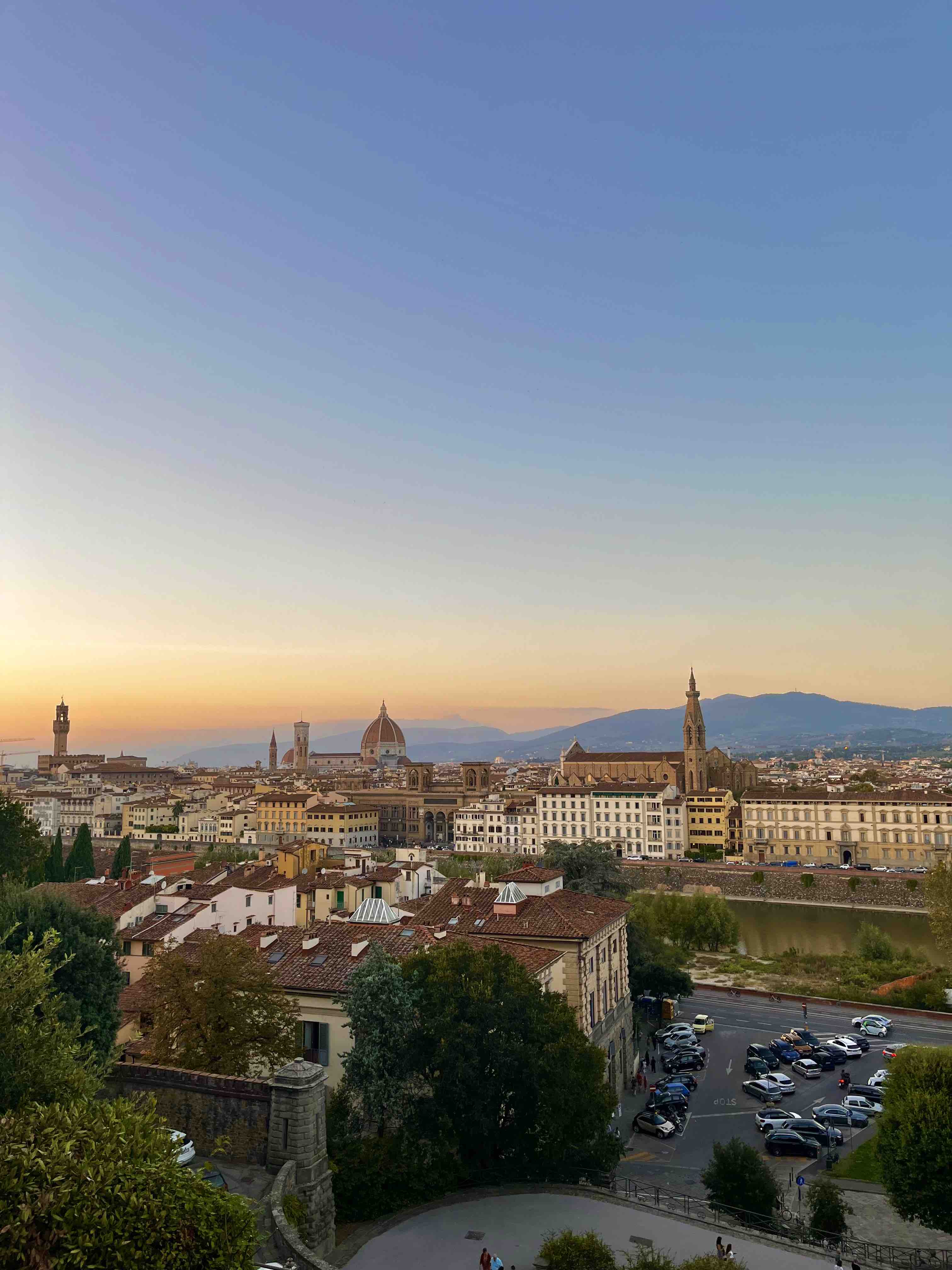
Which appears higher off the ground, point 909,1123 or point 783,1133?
point 909,1123

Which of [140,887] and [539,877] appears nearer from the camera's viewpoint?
[539,877]

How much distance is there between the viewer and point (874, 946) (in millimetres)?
54250

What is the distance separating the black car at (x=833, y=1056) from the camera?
113 ft

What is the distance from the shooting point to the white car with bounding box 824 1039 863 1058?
35.2 meters

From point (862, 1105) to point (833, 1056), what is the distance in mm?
5430

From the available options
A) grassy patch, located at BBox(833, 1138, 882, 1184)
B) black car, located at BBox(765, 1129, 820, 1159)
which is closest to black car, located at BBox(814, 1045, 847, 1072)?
grassy patch, located at BBox(833, 1138, 882, 1184)

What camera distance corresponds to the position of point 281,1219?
1289cm

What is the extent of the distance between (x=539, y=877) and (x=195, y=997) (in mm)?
17002

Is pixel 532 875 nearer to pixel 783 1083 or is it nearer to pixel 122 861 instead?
pixel 783 1083

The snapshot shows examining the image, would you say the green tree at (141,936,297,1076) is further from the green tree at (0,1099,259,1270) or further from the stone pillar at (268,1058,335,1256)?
the green tree at (0,1099,259,1270)

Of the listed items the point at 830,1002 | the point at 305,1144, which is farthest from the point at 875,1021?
the point at 305,1144

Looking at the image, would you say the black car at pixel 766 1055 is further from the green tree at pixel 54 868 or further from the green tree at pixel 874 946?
the green tree at pixel 54 868

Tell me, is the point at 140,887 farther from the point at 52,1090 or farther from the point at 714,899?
the point at 714,899

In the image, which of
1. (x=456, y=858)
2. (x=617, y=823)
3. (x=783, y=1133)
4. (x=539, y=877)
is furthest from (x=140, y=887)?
(x=617, y=823)
